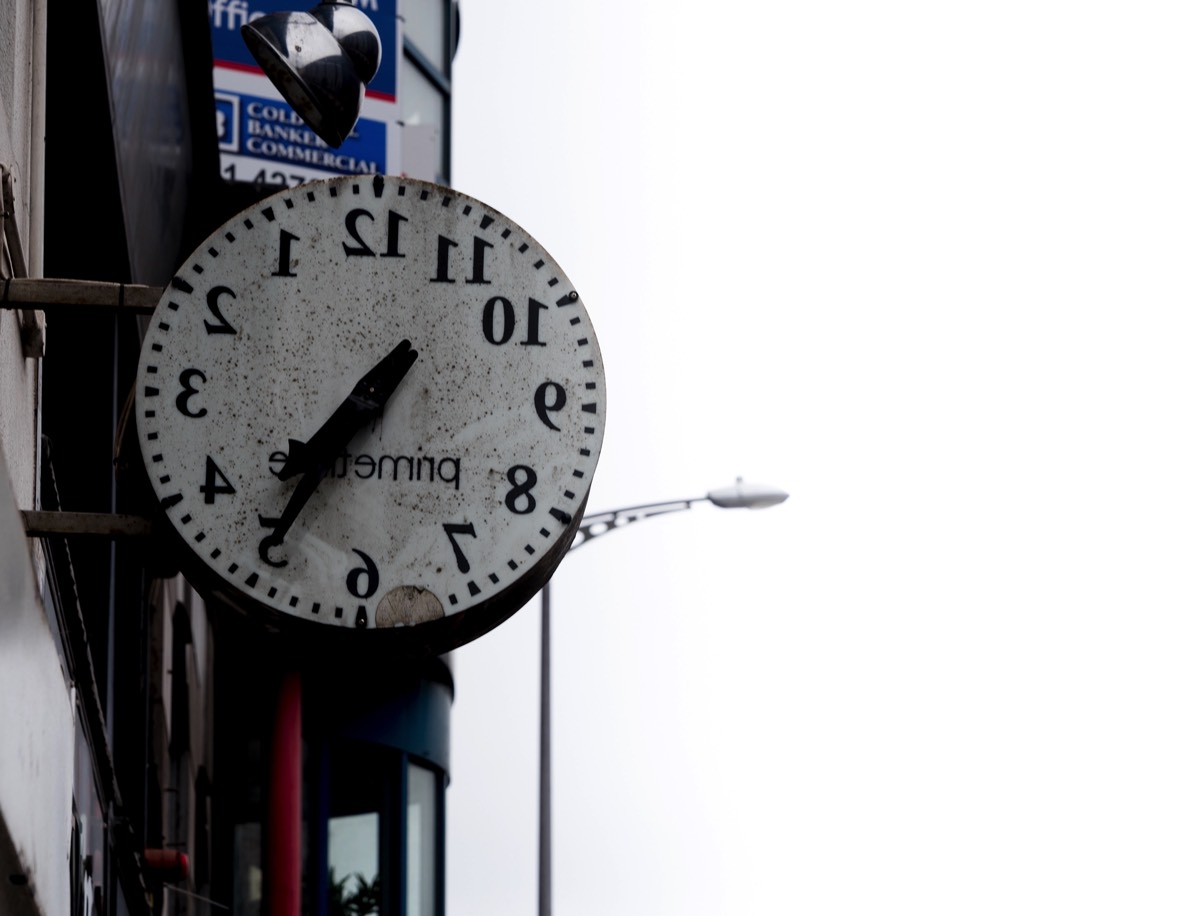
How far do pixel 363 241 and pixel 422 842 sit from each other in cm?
2106

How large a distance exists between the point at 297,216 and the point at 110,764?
188 inches

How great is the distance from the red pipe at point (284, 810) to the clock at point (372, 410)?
16221 mm

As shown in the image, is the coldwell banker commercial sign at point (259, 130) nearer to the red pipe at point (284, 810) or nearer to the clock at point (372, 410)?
the red pipe at point (284, 810)

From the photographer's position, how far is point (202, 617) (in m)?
22.2

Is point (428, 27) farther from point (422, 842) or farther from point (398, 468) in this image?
point (398, 468)

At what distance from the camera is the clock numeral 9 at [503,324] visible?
17.0 feet

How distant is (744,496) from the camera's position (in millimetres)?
18672

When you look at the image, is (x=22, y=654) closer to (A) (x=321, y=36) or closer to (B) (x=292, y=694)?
(A) (x=321, y=36)

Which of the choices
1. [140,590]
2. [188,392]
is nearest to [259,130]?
[140,590]

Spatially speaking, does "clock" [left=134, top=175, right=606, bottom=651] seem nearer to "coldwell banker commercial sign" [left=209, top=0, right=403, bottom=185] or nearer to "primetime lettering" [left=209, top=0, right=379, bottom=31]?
"coldwell banker commercial sign" [left=209, top=0, right=403, bottom=185]

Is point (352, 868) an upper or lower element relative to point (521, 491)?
lower

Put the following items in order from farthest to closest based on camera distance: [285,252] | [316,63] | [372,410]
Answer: [316,63], [285,252], [372,410]

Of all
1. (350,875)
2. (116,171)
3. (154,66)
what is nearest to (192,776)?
(350,875)

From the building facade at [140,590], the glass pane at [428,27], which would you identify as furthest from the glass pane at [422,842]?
the glass pane at [428,27]
